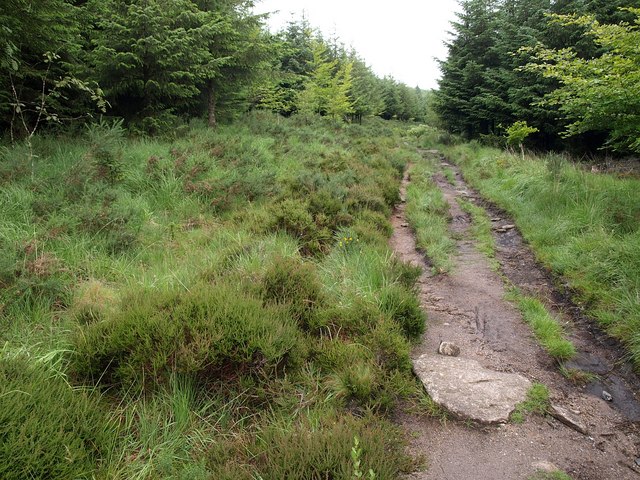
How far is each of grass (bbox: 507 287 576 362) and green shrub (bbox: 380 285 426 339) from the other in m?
1.41

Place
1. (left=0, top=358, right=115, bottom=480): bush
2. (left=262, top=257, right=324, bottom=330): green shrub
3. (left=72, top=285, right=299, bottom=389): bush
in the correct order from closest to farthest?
(left=0, top=358, right=115, bottom=480): bush < (left=72, top=285, right=299, bottom=389): bush < (left=262, top=257, right=324, bottom=330): green shrub

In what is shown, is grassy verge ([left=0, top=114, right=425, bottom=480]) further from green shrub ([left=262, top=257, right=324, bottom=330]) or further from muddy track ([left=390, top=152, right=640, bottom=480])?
muddy track ([left=390, top=152, right=640, bottom=480])

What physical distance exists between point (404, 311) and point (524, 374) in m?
1.31

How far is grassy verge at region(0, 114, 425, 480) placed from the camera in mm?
2168

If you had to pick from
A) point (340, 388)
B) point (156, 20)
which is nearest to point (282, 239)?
point (340, 388)

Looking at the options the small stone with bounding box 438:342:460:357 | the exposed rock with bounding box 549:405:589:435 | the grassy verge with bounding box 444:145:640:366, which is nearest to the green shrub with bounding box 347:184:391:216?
the grassy verge with bounding box 444:145:640:366

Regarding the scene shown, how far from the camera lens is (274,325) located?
310cm

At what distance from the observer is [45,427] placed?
1.94m

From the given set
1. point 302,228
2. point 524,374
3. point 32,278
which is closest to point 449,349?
point 524,374

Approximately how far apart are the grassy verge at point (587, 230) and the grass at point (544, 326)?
1.69ft

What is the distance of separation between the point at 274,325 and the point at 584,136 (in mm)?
17707

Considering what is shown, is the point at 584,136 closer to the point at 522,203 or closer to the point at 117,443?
the point at 522,203

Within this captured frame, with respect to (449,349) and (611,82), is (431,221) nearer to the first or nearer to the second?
(611,82)

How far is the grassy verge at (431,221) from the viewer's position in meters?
6.38
